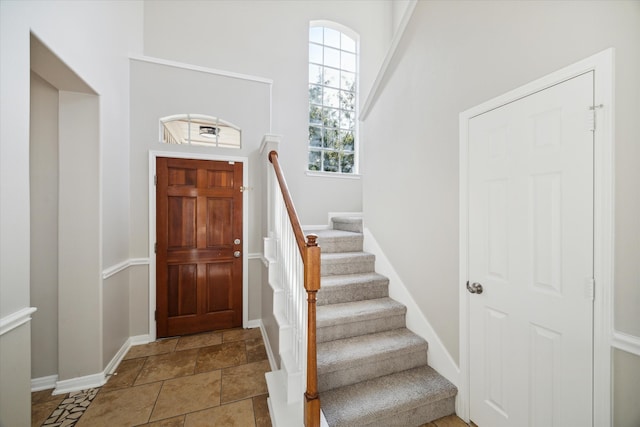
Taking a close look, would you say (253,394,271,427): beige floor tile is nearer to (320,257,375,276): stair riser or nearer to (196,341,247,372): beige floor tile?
(196,341,247,372): beige floor tile

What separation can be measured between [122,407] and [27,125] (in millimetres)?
2019

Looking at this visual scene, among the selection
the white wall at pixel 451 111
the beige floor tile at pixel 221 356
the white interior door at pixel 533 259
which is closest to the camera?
the white wall at pixel 451 111

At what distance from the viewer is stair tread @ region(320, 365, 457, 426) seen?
5.03 ft

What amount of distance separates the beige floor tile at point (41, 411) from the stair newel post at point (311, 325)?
6.38 ft

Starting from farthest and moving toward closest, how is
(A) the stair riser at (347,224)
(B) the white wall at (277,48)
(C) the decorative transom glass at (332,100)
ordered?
(C) the decorative transom glass at (332,100) → (B) the white wall at (277,48) → (A) the stair riser at (347,224)

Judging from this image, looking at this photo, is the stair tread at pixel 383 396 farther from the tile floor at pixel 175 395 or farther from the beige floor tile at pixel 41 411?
the beige floor tile at pixel 41 411

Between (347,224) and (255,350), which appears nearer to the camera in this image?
(255,350)

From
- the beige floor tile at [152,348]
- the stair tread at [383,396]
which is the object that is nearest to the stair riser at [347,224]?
the stair tread at [383,396]

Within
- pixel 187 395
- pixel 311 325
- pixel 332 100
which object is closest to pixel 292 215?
pixel 311 325

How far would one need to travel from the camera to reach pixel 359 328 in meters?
2.07

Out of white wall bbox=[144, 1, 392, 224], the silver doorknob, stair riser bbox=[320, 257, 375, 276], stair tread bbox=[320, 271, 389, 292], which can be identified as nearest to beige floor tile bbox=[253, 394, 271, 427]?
stair tread bbox=[320, 271, 389, 292]

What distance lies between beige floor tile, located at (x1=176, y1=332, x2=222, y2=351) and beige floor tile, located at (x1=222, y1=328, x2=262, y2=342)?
68mm

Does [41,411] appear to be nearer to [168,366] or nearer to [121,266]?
[168,366]

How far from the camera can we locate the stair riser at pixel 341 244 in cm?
→ 274
